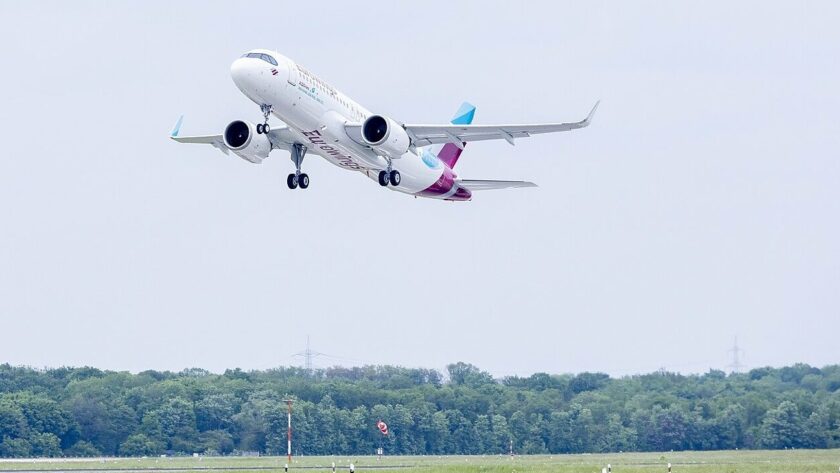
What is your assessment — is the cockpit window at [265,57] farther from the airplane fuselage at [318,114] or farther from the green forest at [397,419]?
the green forest at [397,419]

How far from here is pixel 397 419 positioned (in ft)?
294

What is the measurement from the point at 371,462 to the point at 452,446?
42.4 feet

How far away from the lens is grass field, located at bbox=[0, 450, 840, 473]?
60500 mm

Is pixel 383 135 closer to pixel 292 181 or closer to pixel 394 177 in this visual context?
pixel 394 177

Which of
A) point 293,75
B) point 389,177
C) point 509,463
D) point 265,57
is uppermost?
point 265,57

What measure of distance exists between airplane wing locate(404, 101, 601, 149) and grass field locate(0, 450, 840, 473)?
14055 mm

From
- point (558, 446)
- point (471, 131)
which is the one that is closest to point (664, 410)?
point (558, 446)

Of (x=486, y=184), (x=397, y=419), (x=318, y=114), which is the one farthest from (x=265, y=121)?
(x=397, y=419)

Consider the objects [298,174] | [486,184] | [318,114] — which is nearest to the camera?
[318,114]

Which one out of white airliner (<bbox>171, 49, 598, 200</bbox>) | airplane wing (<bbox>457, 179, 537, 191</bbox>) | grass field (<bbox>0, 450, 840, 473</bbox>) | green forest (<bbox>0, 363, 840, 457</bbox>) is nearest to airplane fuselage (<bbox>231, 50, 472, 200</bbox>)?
white airliner (<bbox>171, 49, 598, 200</bbox>)

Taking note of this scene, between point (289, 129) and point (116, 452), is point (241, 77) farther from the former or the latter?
point (116, 452)

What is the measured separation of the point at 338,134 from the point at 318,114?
165 centimetres

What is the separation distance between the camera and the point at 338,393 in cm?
9331

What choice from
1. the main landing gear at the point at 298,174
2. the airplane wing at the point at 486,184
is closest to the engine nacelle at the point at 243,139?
the main landing gear at the point at 298,174
